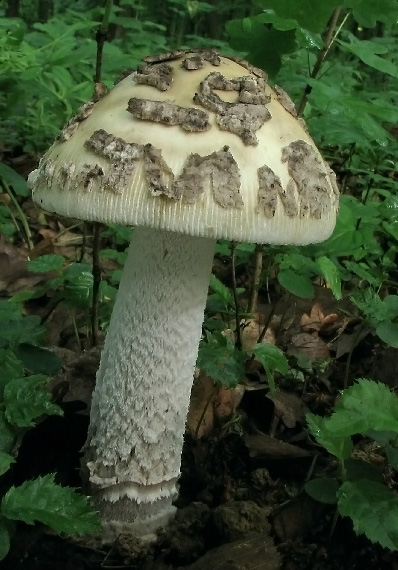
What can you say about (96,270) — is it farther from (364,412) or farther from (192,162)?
(364,412)

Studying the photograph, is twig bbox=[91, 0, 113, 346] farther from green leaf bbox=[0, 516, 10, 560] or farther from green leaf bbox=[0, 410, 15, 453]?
green leaf bbox=[0, 516, 10, 560]

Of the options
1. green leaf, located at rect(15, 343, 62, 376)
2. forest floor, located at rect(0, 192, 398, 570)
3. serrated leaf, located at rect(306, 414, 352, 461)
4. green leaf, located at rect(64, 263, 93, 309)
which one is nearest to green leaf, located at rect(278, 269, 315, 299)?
forest floor, located at rect(0, 192, 398, 570)

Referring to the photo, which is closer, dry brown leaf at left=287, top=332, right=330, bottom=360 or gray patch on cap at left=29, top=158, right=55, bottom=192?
gray patch on cap at left=29, top=158, right=55, bottom=192

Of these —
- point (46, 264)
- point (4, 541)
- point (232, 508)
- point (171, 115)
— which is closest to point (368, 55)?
point (171, 115)

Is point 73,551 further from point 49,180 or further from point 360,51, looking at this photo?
point 360,51

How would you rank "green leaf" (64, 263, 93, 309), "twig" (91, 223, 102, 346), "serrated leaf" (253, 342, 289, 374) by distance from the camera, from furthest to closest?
1. "green leaf" (64, 263, 93, 309)
2. "twig" (91, 223, 102, 346)
3. "serrated leaf" (253, 342, 289, 374)
